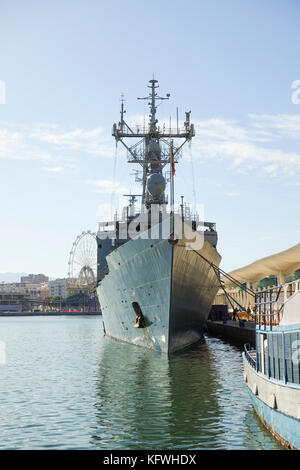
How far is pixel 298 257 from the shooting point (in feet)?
72.7

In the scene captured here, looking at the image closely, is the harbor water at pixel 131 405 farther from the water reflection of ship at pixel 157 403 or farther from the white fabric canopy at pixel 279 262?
the white fabric canopy at pixel 279 262

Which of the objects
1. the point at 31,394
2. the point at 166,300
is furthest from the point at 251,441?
the point at 166,300

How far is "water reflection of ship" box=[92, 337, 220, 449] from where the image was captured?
420 inches

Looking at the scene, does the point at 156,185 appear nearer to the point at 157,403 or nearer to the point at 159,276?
the point at 159,276

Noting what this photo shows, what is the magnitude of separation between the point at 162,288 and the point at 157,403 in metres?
7.44

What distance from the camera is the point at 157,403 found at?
1398cm

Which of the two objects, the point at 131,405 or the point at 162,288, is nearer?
the point at 131,405

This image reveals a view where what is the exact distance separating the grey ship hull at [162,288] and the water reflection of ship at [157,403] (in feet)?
4.39

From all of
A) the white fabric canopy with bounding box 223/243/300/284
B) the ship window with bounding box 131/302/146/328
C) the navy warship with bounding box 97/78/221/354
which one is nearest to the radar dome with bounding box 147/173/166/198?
the navy warship with bounding box 97/78/221/354

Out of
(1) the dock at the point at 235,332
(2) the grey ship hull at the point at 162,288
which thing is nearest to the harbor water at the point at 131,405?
(2) the grey ship hull at the point at 162,288

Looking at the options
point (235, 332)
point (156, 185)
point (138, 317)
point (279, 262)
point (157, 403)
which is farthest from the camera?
point (235, 332)

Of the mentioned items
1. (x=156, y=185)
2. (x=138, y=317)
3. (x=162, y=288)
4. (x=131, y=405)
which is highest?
(x=156, y=185)

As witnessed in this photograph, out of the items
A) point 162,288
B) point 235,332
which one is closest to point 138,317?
point 162,288
